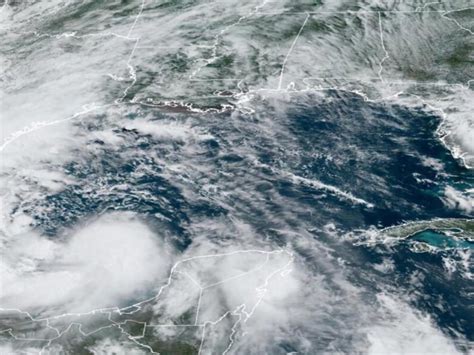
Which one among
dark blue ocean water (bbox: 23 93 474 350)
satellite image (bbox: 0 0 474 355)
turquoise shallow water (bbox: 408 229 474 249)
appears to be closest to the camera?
satellite image (bbox: 0 0 474 355)

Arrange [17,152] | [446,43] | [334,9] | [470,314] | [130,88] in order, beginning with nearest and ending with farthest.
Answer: [470,314] < [17,152] < [130,88] < [446,43] < [334,9]

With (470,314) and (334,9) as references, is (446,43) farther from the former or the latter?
(470,314)

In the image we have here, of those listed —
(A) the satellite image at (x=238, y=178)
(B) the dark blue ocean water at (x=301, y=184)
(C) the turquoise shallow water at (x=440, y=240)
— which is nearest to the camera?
(A) the satellite image at (x=238, y=178)

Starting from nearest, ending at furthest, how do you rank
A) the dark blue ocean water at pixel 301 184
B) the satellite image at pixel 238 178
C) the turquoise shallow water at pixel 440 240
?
the satellite image at pixel 238 178
the dark blue ocean water at pixel 301 184
the turquoise shallow water at pixel 440 240

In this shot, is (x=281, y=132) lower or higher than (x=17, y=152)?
lower

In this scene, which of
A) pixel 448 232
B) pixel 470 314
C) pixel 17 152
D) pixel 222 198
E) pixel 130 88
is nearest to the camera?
pixel 470 314

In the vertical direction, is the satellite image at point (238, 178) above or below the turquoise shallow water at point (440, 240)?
above

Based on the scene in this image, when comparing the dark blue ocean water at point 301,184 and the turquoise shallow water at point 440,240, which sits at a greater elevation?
the dark blue ocean water at point 301,184

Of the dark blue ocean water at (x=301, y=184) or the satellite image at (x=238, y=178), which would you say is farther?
the dark blue ocean water at (x=301, y=184)

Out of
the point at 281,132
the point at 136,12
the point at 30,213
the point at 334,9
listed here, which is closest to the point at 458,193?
the point at 281,132
